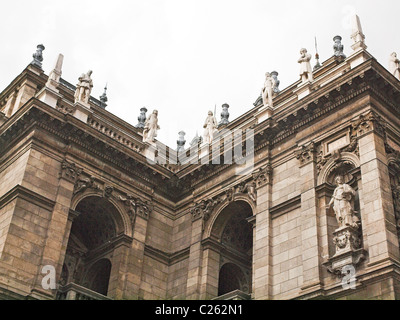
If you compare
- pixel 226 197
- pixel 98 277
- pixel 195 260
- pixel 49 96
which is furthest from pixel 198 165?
pixel 49 96

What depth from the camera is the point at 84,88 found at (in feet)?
96.9

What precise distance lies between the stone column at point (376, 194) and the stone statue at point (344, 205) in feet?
1.51

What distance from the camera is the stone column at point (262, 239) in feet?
76.4

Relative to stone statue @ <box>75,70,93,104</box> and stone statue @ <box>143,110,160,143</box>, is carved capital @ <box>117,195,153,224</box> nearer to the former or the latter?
stone statue @ <box>143,110,160,143</box>

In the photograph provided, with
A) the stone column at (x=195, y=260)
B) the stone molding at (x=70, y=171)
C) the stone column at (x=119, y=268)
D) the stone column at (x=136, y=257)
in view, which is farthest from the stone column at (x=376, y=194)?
the stone molding at (x=70, y=171)

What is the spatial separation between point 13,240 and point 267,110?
11673 millimetres

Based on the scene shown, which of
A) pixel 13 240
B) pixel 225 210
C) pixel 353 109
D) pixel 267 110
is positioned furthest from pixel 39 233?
pixel 353 109

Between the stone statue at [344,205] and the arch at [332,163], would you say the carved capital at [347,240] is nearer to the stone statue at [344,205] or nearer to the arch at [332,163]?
the stone statue at [344,205]

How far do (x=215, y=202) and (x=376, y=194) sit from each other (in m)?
8.69

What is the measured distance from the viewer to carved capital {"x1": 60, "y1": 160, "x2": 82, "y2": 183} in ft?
86.5

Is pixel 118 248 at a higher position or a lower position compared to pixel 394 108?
lower

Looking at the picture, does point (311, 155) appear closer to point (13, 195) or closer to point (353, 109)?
point (353, 109)

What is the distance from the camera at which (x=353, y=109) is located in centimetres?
2394

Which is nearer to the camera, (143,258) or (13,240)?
(13,240)
